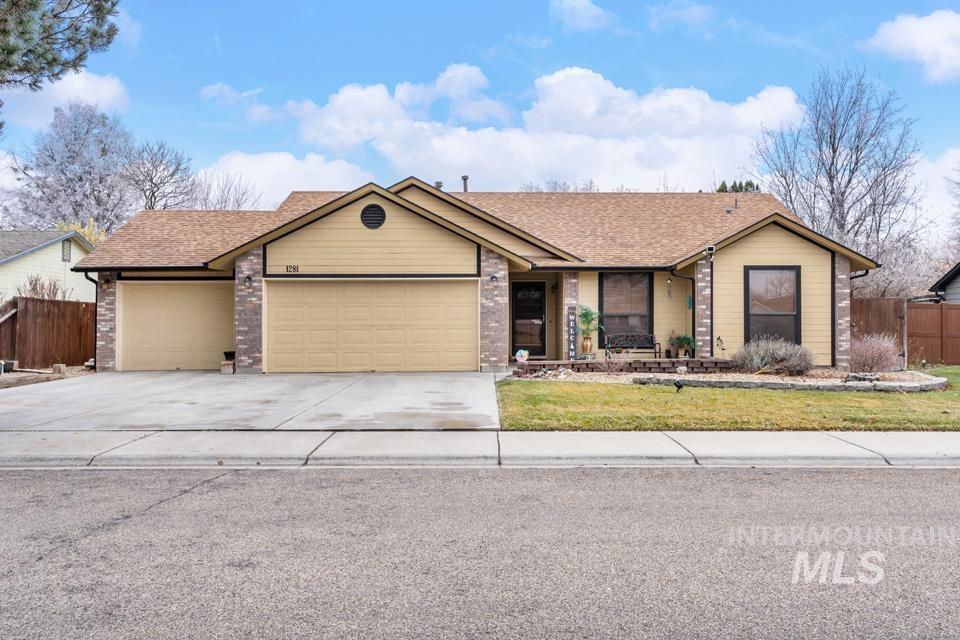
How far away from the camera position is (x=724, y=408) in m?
10.2

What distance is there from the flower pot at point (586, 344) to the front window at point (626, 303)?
690 mm

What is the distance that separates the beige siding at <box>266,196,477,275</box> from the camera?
1609 centimetres

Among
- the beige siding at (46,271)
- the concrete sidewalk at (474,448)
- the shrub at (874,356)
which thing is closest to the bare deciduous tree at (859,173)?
the shrub at (874,356)

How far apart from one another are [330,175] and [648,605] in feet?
126

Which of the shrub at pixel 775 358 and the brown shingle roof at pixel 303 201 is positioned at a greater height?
the brown shingle roof at pixel 303 201

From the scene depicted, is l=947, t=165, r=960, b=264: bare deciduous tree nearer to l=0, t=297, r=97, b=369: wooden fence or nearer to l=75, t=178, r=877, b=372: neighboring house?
l=75, t=178, r=877, b=372: neighboring house

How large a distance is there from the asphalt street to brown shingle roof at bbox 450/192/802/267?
12.4 m

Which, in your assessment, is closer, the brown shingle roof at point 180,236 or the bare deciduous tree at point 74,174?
the brown shingle roof at point 180,236

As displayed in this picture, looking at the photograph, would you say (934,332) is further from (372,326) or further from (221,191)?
(221,191)

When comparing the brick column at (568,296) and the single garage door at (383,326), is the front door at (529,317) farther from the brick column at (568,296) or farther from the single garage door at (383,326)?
the single garage door at (383,326)

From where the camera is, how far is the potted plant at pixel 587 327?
17375mm

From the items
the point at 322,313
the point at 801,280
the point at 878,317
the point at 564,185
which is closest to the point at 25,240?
the point at 322,313

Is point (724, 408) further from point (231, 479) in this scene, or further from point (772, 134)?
point (772, 134)

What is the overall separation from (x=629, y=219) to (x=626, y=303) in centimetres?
403
